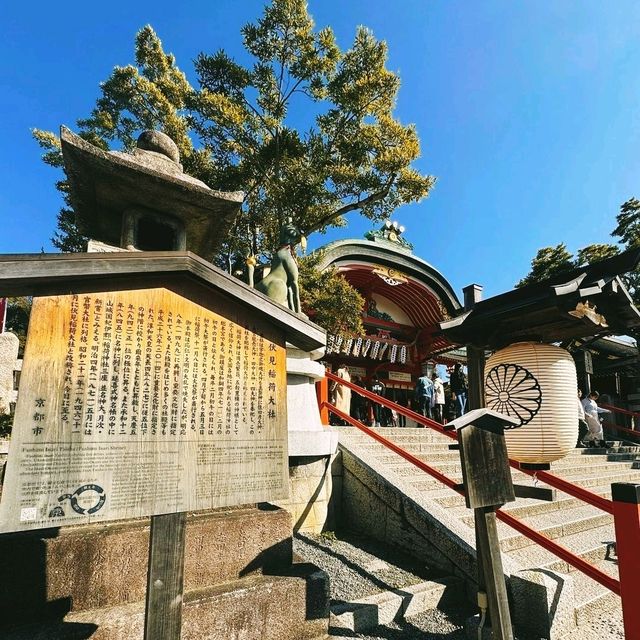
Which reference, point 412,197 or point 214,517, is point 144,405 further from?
point 412,197

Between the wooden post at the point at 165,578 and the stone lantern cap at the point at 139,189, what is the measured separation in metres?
2.55

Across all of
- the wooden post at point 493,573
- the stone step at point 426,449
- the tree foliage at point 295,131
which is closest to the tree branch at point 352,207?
the tree foliage at point 295,131

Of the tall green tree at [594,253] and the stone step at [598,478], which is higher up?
the tall green tree at [594,253]

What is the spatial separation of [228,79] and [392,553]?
1132 cm

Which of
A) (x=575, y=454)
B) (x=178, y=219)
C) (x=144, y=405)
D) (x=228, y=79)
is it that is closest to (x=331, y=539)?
(x=144, y=405)

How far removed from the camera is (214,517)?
10.1 ft

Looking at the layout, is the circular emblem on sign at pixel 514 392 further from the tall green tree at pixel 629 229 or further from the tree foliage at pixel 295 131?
the tall green tree at pixel 629 229

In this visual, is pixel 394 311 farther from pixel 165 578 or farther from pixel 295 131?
pixel 165 578

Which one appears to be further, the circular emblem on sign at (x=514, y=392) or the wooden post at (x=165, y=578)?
the circular emblem on sign at (x=514, y=392)

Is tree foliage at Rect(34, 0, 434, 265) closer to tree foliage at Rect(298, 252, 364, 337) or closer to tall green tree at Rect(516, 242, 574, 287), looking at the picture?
tree foliage at Rect(298, 252, 364, 337)

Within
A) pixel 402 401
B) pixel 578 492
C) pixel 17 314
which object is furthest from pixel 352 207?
pixel 17 314

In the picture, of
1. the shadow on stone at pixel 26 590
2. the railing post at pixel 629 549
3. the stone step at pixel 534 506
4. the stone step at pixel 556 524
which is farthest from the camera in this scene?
the stone step at pixel 534 506

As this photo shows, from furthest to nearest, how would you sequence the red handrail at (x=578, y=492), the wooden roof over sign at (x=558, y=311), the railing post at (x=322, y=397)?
the railing post at (x=322, y=397), the red handrail at (x=578, y=492), the wooden roof over sign at (x=558, y=311)

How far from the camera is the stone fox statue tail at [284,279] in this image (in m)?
5.64
